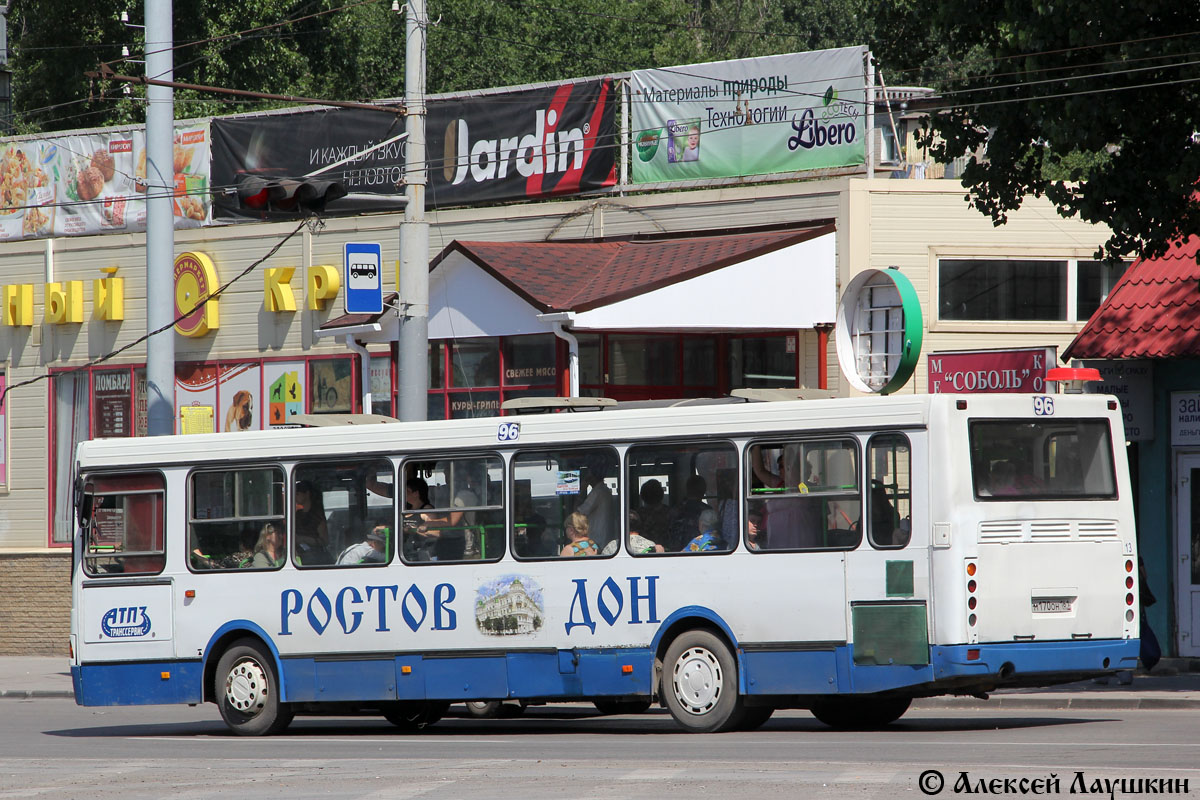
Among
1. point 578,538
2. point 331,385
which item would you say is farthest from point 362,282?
point 331,385

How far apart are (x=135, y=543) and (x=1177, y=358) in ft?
38.3

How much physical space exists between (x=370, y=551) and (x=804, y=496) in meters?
4.10

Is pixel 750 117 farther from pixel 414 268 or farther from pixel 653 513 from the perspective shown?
pixel 653 513

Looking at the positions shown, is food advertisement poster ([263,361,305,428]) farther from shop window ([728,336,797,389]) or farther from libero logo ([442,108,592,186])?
shop window ([728,336,797,389])

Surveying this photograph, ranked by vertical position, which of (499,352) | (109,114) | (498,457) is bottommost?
(498,457)

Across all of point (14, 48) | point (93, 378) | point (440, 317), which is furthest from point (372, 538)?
point (14, 48)

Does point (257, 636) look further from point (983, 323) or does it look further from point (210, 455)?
point (983, 323)

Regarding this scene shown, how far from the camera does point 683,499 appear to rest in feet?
47.1

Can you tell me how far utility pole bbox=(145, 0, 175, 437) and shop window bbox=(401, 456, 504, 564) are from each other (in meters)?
7.17

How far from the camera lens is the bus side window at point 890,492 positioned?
13352 mm

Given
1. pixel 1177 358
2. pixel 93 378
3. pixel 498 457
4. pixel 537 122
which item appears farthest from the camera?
pixel 93 378

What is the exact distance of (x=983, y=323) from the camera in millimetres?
22094

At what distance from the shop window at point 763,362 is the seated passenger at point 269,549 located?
8.44 m

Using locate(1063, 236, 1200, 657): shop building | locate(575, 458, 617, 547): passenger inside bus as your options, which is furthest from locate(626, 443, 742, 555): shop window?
locate(1063, 236, 1200, 657): shop building
